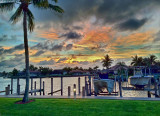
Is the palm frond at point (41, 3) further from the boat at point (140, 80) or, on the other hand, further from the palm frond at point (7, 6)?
the boat at point (140, 80)

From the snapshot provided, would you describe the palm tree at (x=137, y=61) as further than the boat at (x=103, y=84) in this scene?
Yes

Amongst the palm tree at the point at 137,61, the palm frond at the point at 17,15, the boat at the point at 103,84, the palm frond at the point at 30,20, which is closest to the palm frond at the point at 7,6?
the palm frond at the point at 17,15

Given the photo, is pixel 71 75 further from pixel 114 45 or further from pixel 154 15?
pixel 154 15

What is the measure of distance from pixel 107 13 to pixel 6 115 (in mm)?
19085

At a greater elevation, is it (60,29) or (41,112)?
(60,29)

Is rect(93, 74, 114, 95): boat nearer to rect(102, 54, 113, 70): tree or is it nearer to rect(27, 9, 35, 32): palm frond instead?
rect(27, 9, 35, 32): palm frond

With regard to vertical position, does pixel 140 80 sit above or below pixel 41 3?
below

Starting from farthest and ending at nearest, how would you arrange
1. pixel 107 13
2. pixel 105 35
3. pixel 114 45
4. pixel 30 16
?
1. pixel 114 45
2. pixel 105 35
3. pixel 107 13
4. pixel 30 16

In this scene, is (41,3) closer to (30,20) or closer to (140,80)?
(30,20)

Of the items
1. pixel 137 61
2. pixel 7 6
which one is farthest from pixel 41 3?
pixel 137 61

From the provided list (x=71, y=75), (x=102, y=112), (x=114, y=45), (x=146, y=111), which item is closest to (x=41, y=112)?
(x=102, y=112)

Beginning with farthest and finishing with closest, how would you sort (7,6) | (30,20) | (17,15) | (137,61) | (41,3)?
(137,61)
(30,20)
(17,15)
(7,6)
(41,3)

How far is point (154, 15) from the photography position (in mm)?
20984

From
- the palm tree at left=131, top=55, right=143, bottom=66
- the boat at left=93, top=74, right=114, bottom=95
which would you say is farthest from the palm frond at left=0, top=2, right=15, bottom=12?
the palm tree at left=131, top=55, right=143, bottom=66
